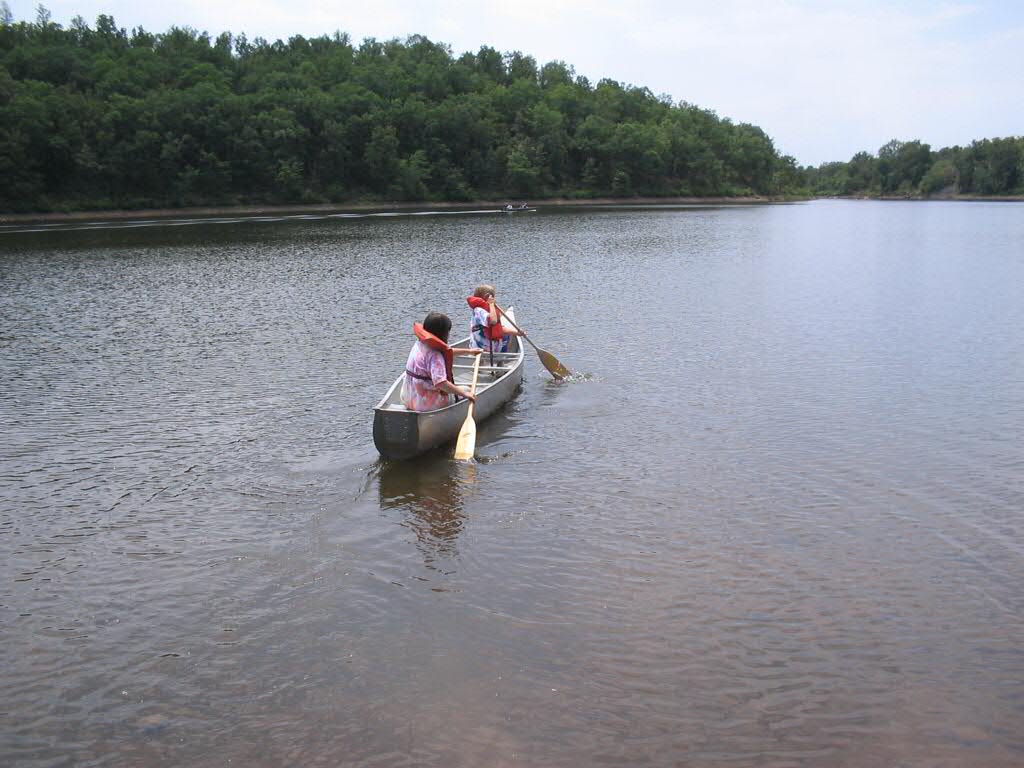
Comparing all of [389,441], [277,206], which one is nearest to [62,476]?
[389,441]

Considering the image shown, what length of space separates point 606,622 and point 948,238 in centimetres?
5225

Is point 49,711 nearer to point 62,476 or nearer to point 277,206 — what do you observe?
point 62,476

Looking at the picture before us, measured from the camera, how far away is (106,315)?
22672 millimetres

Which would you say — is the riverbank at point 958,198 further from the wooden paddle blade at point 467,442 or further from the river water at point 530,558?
the wooden paddle blade at point 467,442

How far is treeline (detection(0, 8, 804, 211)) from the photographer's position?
74688 millimetres

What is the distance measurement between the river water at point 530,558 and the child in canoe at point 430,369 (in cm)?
83

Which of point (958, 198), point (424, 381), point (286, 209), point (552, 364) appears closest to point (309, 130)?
point (286, 209)

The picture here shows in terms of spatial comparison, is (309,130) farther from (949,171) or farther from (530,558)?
(949,171)

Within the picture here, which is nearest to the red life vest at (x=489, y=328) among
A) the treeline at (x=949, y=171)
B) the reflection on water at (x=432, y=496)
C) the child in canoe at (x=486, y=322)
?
the child in canoe at (x=486, y=322)

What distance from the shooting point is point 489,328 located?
14.7 m

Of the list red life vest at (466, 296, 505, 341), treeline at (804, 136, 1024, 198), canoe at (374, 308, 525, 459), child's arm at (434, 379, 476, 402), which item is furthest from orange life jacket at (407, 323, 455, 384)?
treeline at (804, 136, 1024, 198)

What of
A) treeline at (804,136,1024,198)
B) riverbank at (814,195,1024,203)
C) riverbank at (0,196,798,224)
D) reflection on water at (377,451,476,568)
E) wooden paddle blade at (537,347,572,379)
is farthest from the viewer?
Answer: treeline at (804,136,1024,198)

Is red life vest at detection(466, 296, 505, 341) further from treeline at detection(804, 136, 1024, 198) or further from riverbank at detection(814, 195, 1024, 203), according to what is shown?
treeline at detection(804, 136, 1024, 198)

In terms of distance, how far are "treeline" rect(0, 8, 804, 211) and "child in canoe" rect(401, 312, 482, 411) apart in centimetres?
6728
